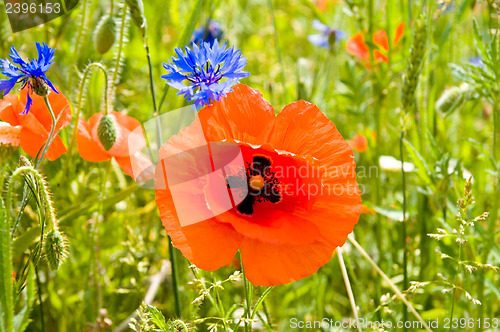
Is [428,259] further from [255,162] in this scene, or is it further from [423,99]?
[255,162]

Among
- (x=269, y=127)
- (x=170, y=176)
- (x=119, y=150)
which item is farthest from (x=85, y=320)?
(x=269, y=127)

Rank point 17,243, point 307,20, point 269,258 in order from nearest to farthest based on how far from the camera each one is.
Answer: point 269,258, point 17,243, point 307,20

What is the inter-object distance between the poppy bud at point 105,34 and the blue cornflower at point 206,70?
605 mm

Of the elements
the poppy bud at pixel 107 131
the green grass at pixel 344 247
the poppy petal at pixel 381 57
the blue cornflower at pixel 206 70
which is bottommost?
the green grass at pixel 344 247

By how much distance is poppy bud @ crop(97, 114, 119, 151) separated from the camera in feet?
3.89

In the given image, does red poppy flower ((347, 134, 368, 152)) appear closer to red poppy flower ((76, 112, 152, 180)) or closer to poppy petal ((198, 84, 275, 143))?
red poppy flower ((76, 112, 152, 180))

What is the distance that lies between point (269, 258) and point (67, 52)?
1.48 meters

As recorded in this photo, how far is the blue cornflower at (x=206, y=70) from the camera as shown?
96 cm

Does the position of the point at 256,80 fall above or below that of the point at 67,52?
below

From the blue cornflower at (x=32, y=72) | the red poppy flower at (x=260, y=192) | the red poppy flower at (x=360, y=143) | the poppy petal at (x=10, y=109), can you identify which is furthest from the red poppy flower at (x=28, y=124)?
the red poppy flower at (x=360, y=143)

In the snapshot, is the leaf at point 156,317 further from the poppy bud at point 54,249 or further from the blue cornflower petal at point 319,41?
the blue cornflower petal at point 319,41

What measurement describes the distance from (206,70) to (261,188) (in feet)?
0.86

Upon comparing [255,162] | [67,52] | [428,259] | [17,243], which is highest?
[67,52]

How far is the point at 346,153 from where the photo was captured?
0.99 metres
